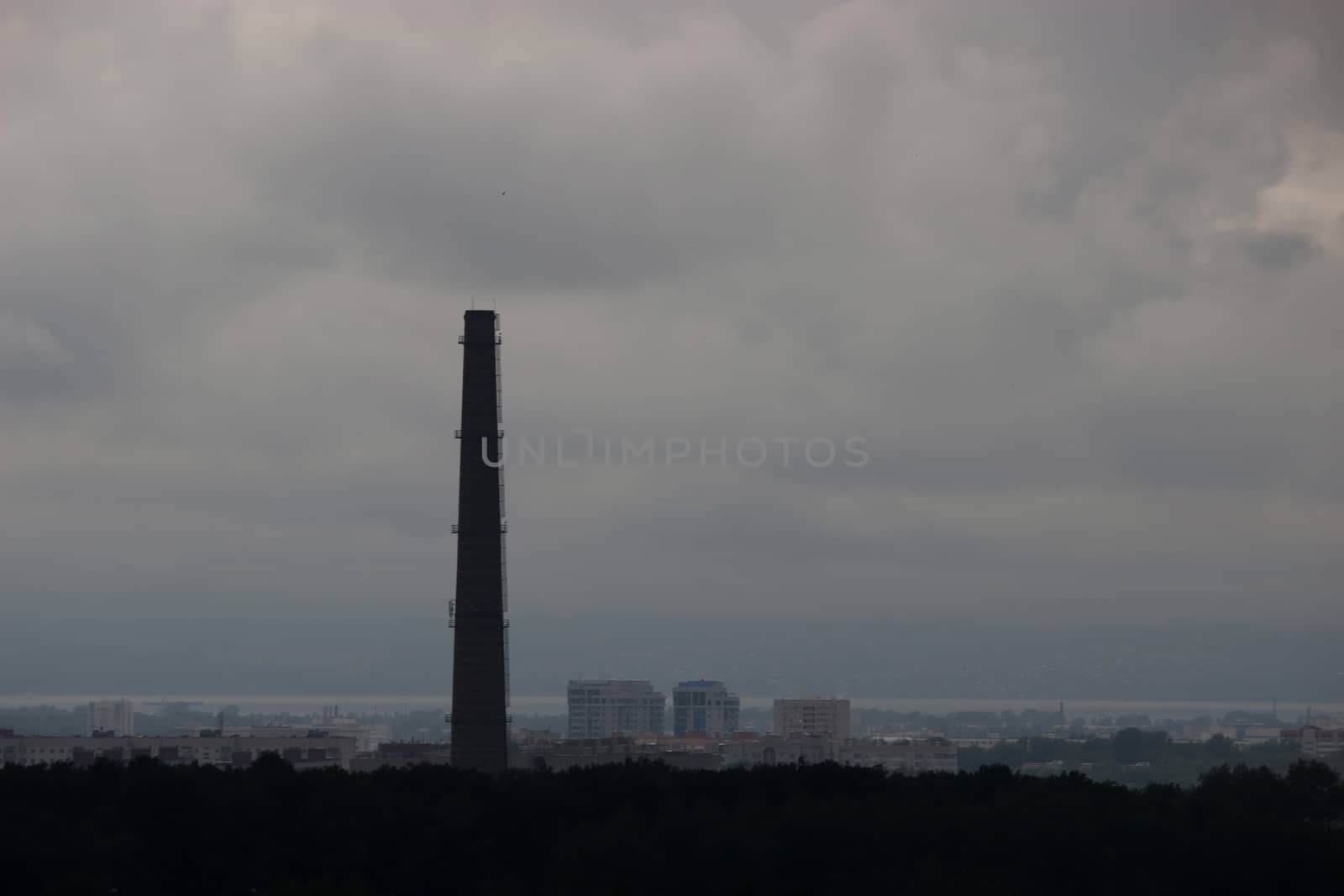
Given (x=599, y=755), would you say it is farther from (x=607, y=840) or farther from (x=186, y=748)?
(x=607, y=840)

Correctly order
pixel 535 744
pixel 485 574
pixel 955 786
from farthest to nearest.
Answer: pixel 535 744
pixel 485 574
pixel 955 786

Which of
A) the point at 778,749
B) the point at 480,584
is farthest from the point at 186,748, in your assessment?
the point at 480,584

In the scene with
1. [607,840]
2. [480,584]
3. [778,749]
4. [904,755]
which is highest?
[480,584]

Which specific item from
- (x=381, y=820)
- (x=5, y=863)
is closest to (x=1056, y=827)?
(x=381, y=820)

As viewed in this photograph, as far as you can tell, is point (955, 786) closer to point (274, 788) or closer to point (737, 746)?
point (274, 788)

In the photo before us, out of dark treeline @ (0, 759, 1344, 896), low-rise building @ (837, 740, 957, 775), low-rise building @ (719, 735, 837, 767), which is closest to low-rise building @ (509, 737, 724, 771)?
low-rise building @ (719, 735, 837, 767)

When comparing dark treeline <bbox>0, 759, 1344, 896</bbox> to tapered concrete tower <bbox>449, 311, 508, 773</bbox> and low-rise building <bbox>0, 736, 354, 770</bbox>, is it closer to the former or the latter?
tapered concrete tower <bbox>449, 311, 508, 773</bbox>

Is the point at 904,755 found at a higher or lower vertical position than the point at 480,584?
lower
